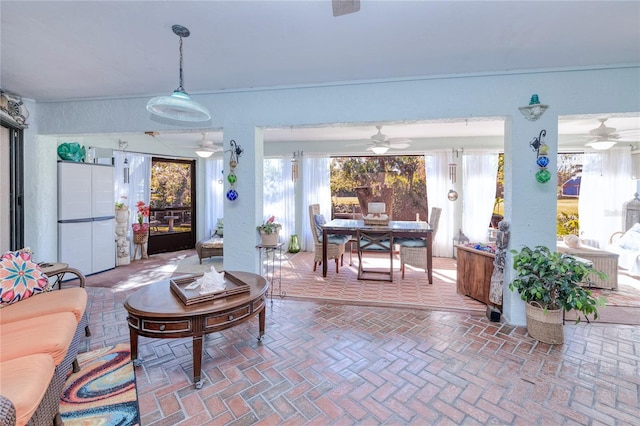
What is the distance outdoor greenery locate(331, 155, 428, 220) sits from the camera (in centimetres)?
619

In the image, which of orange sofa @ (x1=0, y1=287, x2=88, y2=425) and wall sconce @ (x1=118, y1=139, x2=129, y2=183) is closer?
orange sofa @ (x1=0, y1=287, x2=88, y2=425)

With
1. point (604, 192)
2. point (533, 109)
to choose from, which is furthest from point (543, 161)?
point (604, 192)

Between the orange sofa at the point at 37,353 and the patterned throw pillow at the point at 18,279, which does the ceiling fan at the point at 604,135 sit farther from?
the patterned throw pillow at the point at 18,279

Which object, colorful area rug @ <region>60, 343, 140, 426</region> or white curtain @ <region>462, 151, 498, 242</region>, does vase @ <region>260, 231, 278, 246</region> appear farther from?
white curtain @ <region>462, 151, 498, 242</region>

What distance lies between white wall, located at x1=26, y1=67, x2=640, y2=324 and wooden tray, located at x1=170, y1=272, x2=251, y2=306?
2.93 feet

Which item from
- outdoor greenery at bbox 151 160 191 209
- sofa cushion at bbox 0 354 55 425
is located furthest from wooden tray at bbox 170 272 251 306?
outdoor greenery at bbox 151 160 191 209

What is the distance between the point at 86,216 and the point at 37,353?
3551 millimetres

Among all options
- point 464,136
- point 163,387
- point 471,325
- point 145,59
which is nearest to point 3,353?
point 163,387

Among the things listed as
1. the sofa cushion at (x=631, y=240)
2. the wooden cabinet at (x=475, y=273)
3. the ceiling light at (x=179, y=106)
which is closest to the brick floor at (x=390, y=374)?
the wooden cabinet at (x=475, y=273)

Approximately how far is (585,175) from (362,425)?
6.08 meters

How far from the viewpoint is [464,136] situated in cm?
548

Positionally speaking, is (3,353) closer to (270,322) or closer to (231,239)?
(270,322)

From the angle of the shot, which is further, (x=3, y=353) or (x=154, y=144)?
(x=154, y=144)

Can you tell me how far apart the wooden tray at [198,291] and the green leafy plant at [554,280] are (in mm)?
2336
